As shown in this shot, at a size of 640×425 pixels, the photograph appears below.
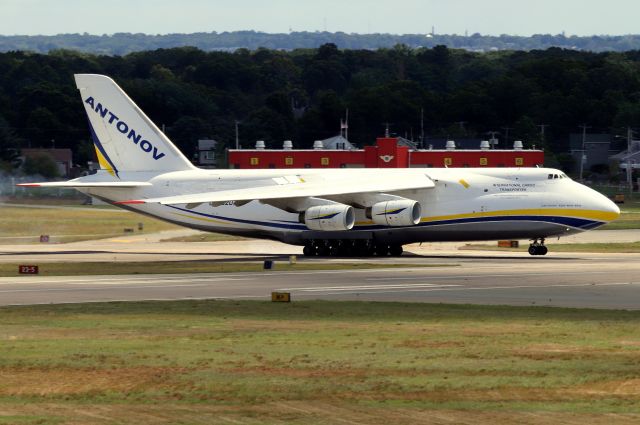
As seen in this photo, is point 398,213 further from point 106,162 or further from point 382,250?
point 106,162

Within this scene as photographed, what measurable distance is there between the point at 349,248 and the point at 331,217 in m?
3.06

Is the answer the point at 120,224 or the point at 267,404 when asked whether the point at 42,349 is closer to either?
the point at 267,404

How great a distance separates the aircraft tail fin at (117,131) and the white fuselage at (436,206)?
24.4 inches

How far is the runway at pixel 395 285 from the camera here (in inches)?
1631

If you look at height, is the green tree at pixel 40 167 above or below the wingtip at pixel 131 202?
above

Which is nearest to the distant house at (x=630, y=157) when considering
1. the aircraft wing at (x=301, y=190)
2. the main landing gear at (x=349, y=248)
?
the aircraft wing at (x=301, y=190)

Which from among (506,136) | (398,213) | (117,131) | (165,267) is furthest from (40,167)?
(506,136)

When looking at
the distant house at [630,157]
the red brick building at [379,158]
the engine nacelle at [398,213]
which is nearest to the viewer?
the engine nacelle at [398,213]

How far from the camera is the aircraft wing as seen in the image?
61938 mm

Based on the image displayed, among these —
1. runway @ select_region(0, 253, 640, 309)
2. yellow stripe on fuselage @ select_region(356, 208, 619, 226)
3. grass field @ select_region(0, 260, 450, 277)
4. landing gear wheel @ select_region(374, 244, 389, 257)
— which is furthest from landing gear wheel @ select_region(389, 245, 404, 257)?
runway @ select_region(0, 253, 640, 309)

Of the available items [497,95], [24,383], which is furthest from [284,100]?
[24,383]

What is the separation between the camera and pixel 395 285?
153ft

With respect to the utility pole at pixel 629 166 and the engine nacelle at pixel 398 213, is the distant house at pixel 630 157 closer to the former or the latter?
the utility pole at pixel 629 166

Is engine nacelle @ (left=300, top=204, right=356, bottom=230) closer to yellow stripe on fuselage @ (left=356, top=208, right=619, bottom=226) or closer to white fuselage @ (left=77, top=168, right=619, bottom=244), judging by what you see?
white fuselage @ (left=77, top=168, right=619, bottom=244)
